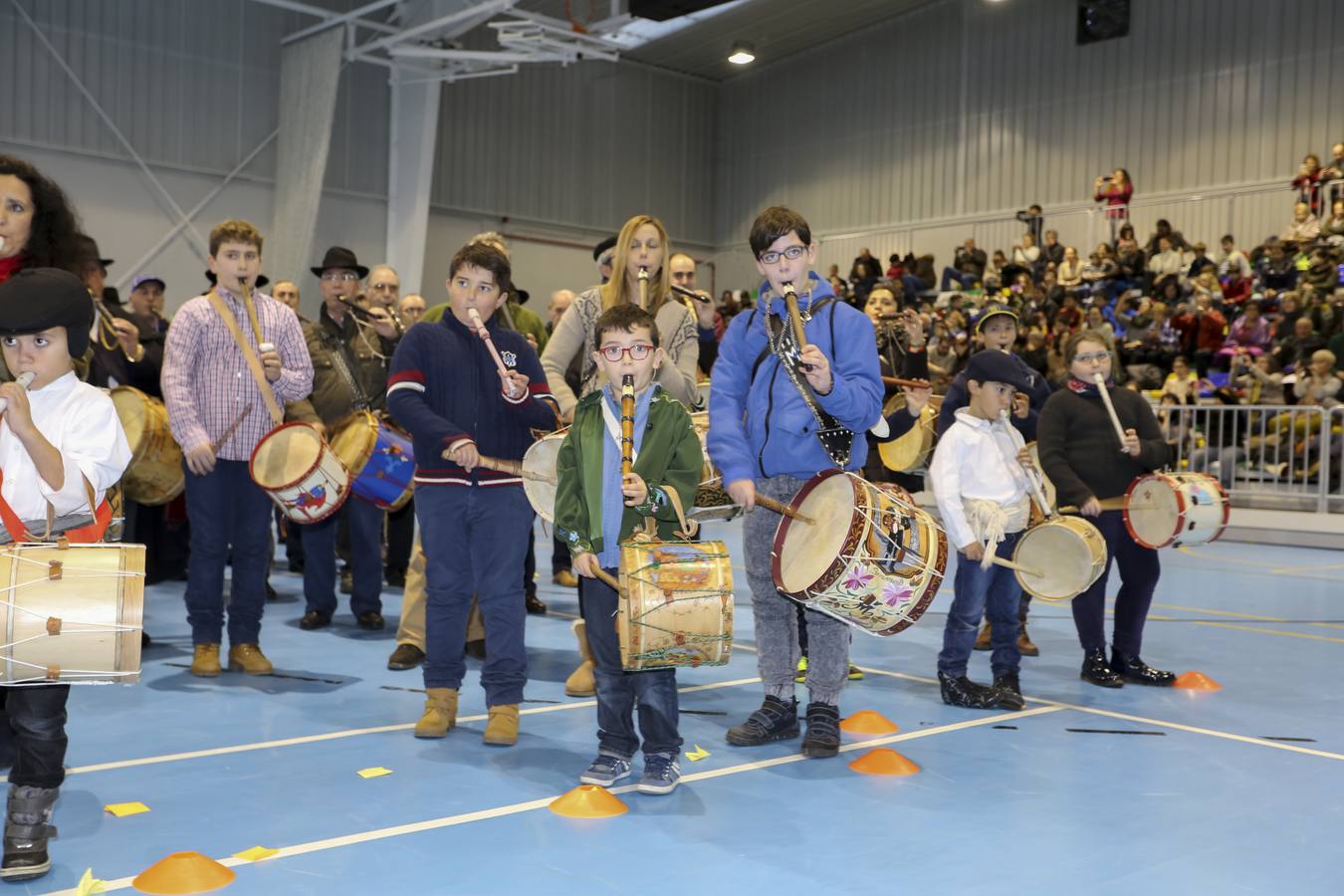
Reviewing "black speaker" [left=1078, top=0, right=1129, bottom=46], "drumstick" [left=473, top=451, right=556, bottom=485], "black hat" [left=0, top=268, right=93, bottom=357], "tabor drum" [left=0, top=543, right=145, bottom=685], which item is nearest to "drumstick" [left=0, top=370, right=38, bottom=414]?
"black hat" [left=0, top=268, right=93, bottom=357]

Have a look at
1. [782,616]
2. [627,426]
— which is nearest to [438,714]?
[782,616]

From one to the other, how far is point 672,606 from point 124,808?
1856 mm

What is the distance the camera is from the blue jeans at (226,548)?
5.67 metres

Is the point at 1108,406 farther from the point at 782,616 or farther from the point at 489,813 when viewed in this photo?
the point at 489,813

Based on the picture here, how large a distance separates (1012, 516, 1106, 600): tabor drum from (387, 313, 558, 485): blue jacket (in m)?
2.31

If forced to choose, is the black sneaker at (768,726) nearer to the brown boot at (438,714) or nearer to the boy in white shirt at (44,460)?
the brown boot at (438,714)

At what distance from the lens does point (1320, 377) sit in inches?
529

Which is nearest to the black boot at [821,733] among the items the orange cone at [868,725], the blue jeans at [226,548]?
the orange cone at [868,725]

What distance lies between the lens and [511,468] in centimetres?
473

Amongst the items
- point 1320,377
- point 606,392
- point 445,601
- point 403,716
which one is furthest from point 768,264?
point 1320,377

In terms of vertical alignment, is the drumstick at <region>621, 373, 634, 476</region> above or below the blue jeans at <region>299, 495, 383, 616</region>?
above

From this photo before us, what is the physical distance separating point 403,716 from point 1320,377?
12085mm

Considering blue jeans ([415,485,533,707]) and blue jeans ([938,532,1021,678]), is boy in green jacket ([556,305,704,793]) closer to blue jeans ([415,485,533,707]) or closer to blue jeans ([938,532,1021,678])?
blue jeans ([415,485,533,707])

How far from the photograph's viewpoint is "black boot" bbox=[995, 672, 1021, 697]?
544 cm
